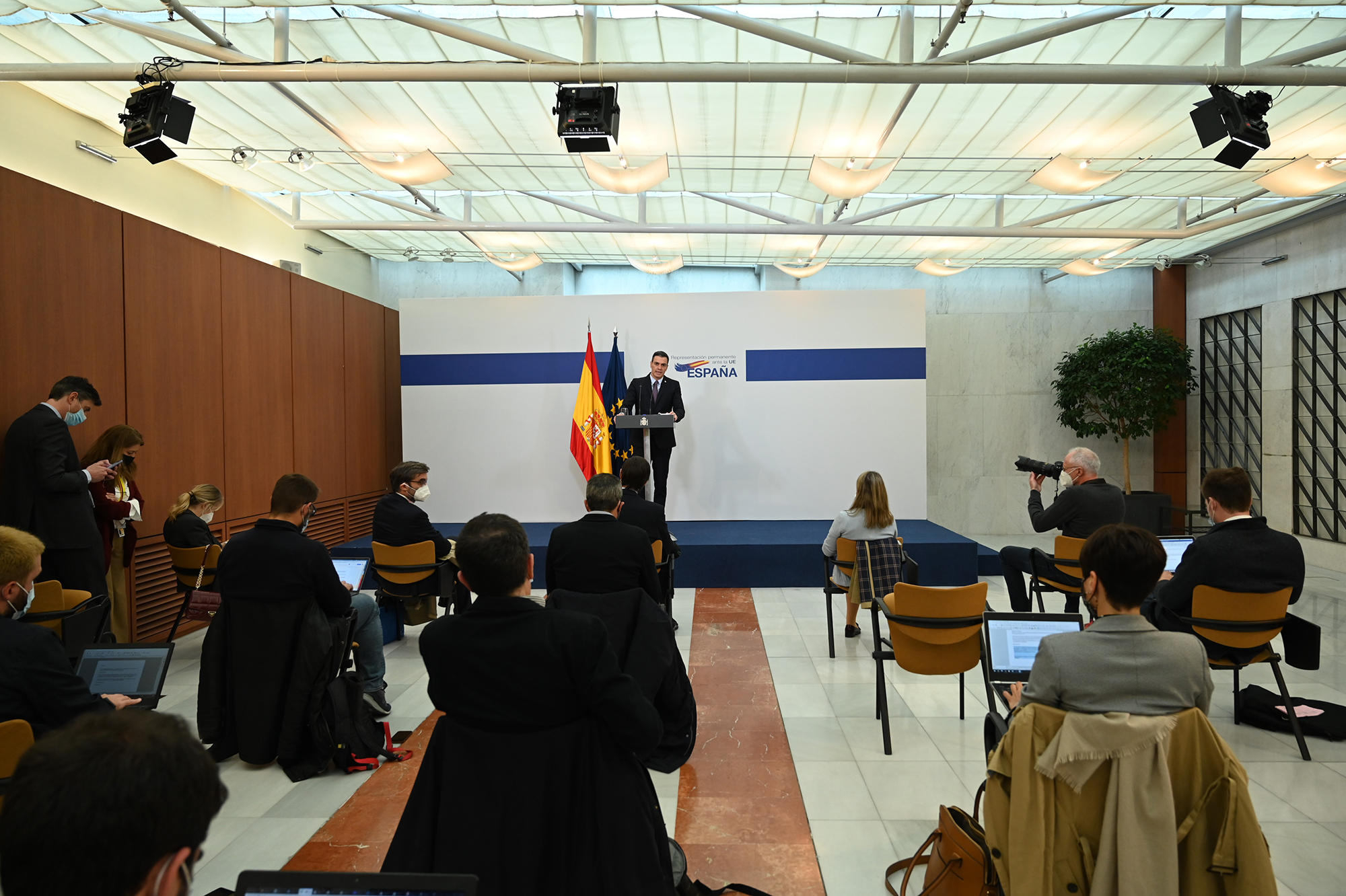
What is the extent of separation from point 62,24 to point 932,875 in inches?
250

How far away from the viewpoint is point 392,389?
10.2m

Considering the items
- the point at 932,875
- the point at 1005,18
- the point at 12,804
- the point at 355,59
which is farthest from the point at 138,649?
the point at 1005,18

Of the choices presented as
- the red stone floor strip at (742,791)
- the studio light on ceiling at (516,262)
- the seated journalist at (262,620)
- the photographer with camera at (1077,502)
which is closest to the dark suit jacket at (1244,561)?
the photographer with camera at (1077,502)

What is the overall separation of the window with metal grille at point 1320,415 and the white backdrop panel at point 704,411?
156 inches

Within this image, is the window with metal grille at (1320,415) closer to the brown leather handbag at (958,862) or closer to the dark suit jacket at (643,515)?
the dark suit jacket at (643,515)

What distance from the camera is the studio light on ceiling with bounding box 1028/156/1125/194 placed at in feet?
18.9

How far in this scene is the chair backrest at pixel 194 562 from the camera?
5184 millimetres

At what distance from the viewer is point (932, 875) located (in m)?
2.30

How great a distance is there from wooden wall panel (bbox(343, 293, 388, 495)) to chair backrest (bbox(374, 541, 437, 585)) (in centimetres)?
427

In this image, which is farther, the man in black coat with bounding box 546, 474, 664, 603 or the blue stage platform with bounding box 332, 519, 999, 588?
the blue stage platform with bounding box 332, 519, 999, 588

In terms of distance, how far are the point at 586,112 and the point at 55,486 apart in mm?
3750

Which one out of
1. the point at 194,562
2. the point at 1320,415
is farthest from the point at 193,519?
the point at 1320,415

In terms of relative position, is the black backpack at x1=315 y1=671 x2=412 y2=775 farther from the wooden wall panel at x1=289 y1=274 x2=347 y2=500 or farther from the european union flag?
the european union flag

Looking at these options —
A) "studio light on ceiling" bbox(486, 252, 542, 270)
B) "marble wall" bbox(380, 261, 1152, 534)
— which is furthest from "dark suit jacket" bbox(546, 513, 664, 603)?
"marble wall" bbox(380, 261, 1152, 534)
